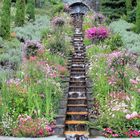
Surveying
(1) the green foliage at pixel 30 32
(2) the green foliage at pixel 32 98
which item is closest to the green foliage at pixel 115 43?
(1) the green foliage at pixel 30 32

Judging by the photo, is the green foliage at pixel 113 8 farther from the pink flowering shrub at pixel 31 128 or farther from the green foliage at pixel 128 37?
the pink flowering shrub at pixel 31 128

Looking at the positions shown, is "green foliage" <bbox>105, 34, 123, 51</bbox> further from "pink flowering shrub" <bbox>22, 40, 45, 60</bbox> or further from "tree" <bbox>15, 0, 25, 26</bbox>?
"tree" <bbox>15, 0, 25, 26</bbox>

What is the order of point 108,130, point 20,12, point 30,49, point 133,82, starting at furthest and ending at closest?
point 20,12 → point 30,49 → point 133,82 → point 108,130

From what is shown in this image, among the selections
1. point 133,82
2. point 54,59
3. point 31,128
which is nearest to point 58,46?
point 54,59

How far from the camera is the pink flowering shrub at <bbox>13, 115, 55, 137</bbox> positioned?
10422mm

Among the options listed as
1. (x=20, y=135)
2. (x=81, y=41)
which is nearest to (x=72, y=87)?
(x=20, y=135)

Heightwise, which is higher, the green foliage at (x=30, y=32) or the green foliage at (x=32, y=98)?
the green foliage at (x=30, y=32)

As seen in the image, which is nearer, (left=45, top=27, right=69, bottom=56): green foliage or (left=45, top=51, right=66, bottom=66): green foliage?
(left=45, top=51, right=66, bottom=66): green foliage

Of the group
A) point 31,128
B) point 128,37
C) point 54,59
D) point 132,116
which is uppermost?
point 128,37

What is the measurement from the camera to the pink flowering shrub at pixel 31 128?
10.4m

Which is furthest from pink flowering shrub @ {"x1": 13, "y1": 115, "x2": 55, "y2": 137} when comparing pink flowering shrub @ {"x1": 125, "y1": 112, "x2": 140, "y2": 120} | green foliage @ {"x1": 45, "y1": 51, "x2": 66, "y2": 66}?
green foliage @ {"x1": 45, "y1": 51, "x2": 66, "y2": 66}

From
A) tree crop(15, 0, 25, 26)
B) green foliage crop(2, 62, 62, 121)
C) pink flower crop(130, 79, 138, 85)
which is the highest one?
tree crop(15, 0, 25, 26)

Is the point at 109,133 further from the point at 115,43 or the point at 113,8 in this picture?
the point at 113,8

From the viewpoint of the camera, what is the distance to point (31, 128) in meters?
10.5
